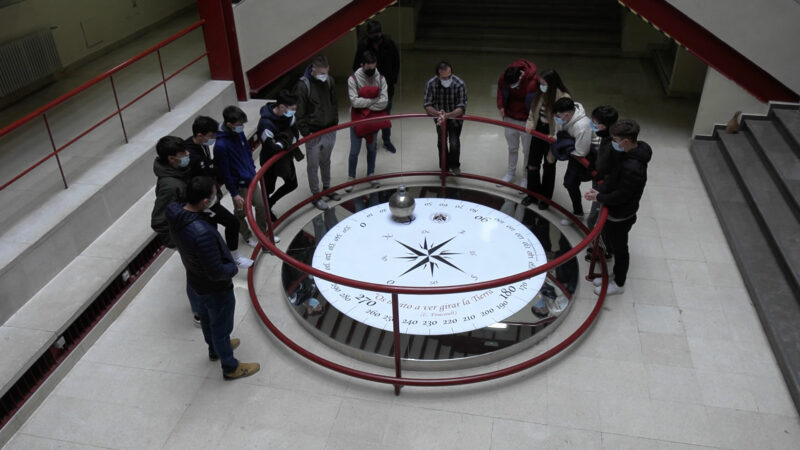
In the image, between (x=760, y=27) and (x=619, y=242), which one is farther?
(x=760, y=27)

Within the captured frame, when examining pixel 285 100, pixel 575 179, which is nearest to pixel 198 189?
pixel 285 100

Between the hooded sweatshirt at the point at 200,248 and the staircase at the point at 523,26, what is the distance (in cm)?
930

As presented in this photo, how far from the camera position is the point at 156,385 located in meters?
5.02

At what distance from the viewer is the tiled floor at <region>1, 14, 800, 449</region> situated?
455 centimetres

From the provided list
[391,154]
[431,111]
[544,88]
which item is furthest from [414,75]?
[544,88]

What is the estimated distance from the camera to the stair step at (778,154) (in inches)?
263

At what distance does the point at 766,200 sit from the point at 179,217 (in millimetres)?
6228

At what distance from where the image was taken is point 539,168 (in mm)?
7180

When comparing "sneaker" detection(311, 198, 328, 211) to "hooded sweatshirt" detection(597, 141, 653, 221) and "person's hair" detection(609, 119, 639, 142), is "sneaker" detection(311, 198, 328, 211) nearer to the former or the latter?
"hooded sweatshirt" detection(597, 141, 653, 221)

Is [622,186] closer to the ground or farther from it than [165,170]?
closer to the ground

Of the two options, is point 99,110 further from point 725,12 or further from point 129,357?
point 725,12

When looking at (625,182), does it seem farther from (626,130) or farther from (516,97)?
(516,97)

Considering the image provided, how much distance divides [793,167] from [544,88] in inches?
124

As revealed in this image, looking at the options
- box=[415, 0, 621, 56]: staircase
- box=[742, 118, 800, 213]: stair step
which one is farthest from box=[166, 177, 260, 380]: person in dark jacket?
box=[415, 0, 621, 56]: staircase
